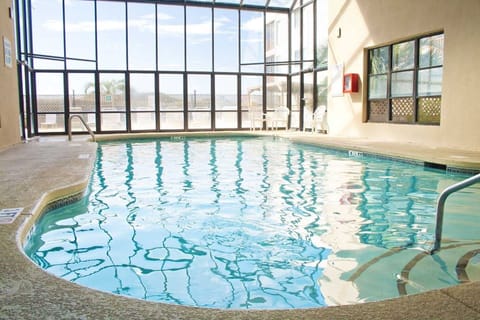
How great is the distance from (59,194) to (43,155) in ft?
10.3

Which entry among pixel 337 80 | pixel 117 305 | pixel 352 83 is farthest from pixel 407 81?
pixel 117 305

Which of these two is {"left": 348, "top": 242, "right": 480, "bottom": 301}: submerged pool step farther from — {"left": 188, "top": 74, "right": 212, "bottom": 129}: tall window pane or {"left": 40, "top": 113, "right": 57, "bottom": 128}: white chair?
{"left": 40, "top": 113, "right": 57, "bottom": 128}: white chair

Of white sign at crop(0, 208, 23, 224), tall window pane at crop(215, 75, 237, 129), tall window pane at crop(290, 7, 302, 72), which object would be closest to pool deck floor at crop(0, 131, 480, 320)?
white sign at crop(0, 208, 23, 224)

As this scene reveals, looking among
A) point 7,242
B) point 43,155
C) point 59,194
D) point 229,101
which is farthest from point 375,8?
point 7,242

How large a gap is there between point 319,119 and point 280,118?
2.10m

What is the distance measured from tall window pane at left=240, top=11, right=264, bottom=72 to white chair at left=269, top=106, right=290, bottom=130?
1.52m

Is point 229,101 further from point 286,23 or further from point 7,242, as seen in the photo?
point 7,242

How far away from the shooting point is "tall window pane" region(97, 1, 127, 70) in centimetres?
1327

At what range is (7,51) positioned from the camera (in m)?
8.76

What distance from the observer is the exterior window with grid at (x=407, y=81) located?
8578 mm

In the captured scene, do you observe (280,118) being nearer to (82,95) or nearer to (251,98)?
(251,98)

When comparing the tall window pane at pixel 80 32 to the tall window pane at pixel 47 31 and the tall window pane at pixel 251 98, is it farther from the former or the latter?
the tall window pane at pixel 251 98

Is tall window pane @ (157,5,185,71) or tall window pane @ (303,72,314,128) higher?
tall window pane @ (157,5,185,71)

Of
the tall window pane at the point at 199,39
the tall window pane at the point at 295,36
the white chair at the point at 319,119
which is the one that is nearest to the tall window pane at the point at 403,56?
the white chair at the point at 319,119
